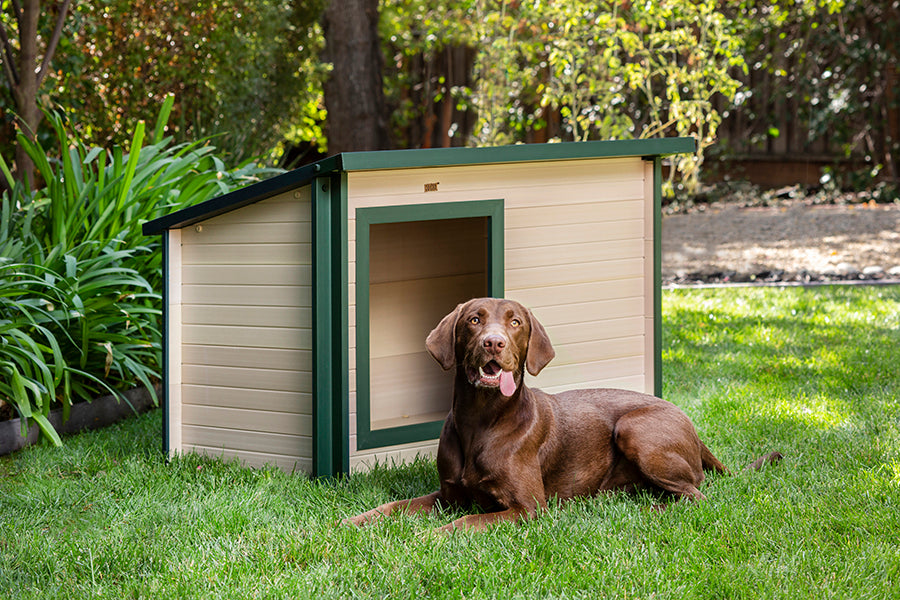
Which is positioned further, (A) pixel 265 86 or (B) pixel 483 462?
(A) pixel 265 86

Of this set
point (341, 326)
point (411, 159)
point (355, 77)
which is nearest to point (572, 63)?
point (355, 77)

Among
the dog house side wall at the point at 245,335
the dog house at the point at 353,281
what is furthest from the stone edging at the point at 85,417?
the dog house at the point at 353,281

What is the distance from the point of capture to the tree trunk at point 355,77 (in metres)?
10.6

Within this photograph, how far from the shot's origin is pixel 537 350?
141 inches

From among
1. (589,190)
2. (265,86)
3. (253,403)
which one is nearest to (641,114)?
(265,86)

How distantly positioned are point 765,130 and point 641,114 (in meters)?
1.73

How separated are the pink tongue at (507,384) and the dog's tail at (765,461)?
1232mm

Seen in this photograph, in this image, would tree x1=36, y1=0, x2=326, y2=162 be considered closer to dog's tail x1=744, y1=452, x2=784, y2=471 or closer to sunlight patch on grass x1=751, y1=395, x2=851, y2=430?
sunlight patch on grass x1=751, y1=395, x2=851, y2=430

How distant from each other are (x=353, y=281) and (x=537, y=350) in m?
0.94

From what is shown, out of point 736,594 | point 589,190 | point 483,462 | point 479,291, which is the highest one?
point 589,190

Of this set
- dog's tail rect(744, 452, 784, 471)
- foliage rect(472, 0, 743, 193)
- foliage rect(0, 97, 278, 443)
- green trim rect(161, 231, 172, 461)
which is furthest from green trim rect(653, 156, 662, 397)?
foliage rect(472, 0, 743, 193)

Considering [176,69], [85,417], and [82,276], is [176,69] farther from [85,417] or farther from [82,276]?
[85,417]

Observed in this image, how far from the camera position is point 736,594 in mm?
2939

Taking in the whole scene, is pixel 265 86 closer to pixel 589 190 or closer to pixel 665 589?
pixel 589 190
